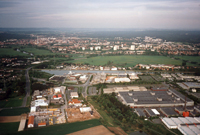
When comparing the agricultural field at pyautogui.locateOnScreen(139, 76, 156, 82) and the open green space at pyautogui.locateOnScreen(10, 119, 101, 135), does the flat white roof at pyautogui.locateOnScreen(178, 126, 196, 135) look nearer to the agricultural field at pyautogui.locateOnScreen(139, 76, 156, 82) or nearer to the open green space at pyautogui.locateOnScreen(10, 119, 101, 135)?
the open green space at pyautogui.locateOnScreen(10, 119, 101, 135)

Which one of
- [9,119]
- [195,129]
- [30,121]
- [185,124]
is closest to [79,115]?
[30,121]

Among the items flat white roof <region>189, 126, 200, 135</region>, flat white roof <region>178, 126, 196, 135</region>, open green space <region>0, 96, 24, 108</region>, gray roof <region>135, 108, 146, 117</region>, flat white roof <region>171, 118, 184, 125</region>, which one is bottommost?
open green space <region>0, 96, 24, 108</region>

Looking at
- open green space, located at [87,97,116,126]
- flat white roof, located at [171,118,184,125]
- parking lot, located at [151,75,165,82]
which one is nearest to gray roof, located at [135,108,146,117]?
flat white roof, located at [171,118,184,125]

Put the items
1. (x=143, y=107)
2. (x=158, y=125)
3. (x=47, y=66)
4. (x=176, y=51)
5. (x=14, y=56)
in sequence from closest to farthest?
1. (x=158, y=125)
2. (x=143, y=107)
3. (x=47, y=66)
4. (x=14, y=56)
5. (x=176, y=51)

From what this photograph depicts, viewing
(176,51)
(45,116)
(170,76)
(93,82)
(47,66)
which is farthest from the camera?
(176,51)

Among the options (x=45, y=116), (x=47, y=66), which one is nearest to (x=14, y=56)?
(x=47, y=66)

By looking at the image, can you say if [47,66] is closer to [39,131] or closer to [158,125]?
[39,131]

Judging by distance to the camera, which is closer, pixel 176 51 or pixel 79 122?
pixel 79 122

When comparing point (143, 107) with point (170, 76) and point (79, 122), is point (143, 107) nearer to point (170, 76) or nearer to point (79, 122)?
point (79, 122)
